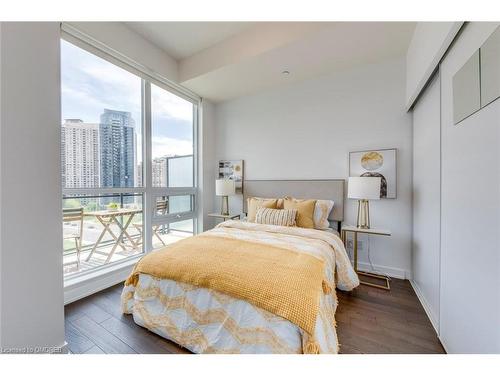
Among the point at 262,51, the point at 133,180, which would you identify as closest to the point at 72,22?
the point at 133,180

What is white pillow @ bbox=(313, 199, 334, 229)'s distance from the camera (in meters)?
2.60

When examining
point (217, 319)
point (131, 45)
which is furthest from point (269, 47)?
point (217, 319)

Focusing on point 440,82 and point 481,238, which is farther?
point 440,82

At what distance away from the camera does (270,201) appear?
286cm

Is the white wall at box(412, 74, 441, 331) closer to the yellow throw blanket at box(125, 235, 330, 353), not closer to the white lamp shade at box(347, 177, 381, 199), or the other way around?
the white lamp shade at box(347, 177, 381, 199)

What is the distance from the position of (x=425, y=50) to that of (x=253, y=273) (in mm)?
2322

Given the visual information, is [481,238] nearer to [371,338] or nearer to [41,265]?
[371,338]

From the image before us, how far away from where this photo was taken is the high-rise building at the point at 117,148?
7.87 ft

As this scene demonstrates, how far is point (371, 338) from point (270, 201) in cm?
176

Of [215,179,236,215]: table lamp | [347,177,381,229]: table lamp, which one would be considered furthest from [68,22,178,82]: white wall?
[347,177,381,229]: table lamp

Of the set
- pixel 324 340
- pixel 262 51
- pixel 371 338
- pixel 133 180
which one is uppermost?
pixel 262 51

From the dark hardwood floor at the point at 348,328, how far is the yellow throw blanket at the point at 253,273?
403 millimetres

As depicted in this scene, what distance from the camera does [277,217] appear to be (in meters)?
2.55
